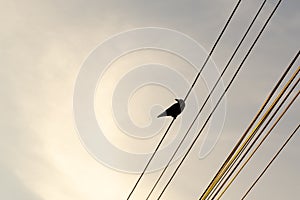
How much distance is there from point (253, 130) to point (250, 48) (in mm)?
2588

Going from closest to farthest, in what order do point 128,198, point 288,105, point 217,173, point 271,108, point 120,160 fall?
point 271,108
point 288,105
point 217,173
point 128,198
point 120,160

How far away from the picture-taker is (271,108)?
1069 cm

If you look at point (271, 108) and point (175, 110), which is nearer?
point (271, 108)

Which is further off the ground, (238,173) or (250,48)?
(250,48)

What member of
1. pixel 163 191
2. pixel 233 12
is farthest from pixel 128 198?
pixel 233 12

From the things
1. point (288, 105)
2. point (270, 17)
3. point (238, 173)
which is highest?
point (270, 17)

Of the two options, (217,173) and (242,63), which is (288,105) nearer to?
(242,63)

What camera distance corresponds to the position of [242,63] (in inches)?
461

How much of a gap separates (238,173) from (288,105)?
2.91 m

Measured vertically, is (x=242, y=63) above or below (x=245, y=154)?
above

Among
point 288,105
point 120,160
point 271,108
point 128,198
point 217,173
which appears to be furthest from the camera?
point 120,160

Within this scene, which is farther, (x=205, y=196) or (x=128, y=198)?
(x=128, y=198)

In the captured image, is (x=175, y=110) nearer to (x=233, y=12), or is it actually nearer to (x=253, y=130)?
(x=253, y=130)

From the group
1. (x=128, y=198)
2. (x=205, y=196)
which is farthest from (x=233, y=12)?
(x=128, y=198)
